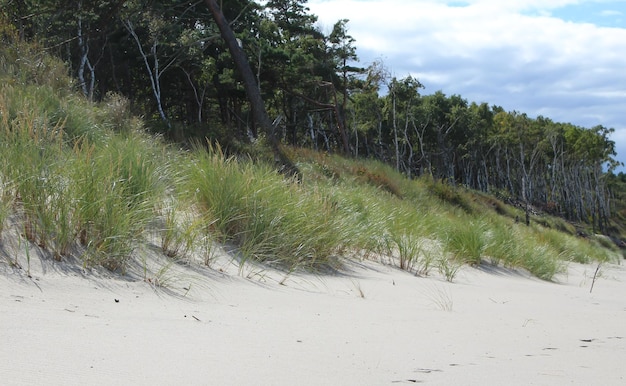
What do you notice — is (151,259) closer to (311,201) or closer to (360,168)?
(311,201)

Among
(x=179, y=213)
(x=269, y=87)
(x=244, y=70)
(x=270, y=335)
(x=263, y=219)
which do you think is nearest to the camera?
(x=270, y=335)

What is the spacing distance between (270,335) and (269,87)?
85.7 ft

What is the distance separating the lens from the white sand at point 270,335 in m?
2.19

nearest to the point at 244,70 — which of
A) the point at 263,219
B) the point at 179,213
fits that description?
the point at 263,219

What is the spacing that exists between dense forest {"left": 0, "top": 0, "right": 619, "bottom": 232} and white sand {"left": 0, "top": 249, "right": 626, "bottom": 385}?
10.5 meters

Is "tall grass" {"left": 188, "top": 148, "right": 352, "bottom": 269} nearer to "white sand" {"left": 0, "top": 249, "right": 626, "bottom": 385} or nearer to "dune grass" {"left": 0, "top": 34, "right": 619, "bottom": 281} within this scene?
"dune grass" {"left": 0, "top": 34, "right": 619, "bottom": 281}

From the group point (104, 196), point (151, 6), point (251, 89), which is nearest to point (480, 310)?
point (104, 196)

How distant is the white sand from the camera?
2186mm

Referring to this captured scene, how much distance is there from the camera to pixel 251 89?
Result: 16781 mm

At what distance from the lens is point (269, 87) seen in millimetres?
28344

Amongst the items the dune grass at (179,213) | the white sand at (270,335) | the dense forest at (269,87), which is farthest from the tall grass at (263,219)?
the dense forest at (269,87)

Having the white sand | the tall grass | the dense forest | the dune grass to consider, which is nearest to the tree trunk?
the dense forest

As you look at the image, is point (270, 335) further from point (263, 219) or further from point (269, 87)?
point (269, 87)

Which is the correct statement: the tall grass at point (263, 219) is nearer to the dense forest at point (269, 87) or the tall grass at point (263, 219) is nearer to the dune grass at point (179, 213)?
the dune grass at point (179, 213)
